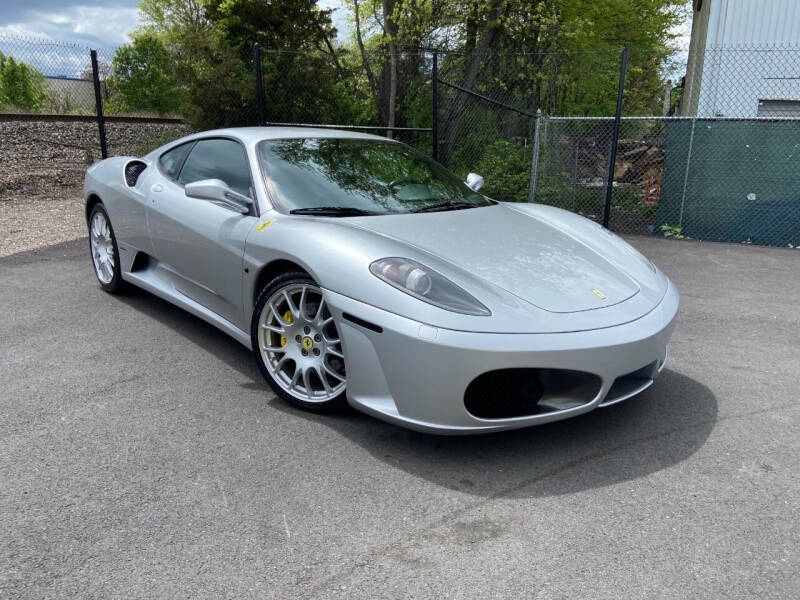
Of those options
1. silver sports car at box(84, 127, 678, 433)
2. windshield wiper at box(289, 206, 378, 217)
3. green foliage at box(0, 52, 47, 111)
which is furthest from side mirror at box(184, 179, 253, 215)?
green foliage at box(0, 52, 47, 111)

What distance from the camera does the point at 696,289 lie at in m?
5.83

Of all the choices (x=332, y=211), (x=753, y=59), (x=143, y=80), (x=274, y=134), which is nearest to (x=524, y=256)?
(x=332, y=211)

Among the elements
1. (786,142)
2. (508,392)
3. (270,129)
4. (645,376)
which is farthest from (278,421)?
(786,142)

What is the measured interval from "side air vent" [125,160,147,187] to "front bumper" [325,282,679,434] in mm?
2485

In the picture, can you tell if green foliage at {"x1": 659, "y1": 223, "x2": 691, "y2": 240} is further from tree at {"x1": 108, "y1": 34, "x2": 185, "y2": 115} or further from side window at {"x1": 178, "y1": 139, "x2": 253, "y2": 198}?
tree at {"x1": 108, "y1": 34, "x2": 185, "y2": 115}

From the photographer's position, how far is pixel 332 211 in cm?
344

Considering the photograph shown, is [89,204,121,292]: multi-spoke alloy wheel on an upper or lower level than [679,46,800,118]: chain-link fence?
lower

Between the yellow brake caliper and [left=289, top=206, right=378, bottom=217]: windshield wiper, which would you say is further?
[left=289, top=206, right=378, bottom=217]: windshield wiper

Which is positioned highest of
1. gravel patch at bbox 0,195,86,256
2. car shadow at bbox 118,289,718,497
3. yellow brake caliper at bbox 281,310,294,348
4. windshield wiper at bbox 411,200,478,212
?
windshield wiper at bbox 411,200,478,212

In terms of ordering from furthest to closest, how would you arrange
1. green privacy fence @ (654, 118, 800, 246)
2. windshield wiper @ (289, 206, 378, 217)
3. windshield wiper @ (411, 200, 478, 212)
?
green privacy fence @ (654, 118, 800, 246) < windshield wiper @ (411, 200, 478, 212) < windshield wiper @ (289, 206, 378, 217)

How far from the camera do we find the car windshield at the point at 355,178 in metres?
3.55

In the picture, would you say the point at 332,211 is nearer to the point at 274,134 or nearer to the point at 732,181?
the point at 274,134

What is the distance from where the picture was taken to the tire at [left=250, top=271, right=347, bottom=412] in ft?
10.1

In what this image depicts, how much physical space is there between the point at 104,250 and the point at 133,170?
0.72m
